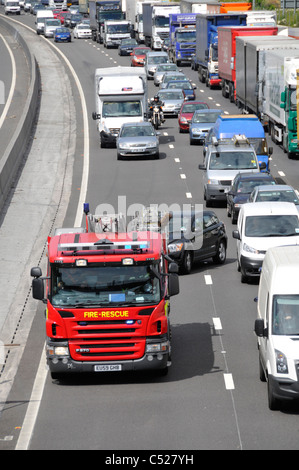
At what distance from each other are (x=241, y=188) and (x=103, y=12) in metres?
67.5

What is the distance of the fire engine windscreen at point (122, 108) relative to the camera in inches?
1935

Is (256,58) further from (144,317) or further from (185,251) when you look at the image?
(144,317)

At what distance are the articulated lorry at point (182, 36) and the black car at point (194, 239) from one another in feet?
172

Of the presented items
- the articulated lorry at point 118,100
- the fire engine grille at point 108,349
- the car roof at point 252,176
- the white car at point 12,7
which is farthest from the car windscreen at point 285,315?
the white car at point 12,7

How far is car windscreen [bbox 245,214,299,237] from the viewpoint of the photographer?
25.6 meters

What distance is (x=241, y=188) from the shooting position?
33688mm

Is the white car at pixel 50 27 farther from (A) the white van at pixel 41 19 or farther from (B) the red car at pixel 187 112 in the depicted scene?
(B) the red car at pixel 187 112

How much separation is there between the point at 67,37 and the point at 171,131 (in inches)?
1914

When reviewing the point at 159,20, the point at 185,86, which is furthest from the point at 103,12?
the point at 185,86

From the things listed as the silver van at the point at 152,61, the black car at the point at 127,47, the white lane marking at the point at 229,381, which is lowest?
the black car at the point at 127,47

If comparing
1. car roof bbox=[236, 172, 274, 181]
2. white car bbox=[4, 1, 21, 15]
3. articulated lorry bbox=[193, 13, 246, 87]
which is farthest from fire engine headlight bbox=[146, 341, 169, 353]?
white car bbox=[4, 1, 21, 15]

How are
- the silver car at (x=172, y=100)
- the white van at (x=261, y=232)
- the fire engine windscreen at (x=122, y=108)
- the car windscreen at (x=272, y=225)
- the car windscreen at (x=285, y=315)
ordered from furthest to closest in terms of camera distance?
the silver car at (x=172, y=100) < the fire engine windscreen at (x=122, y=108) < the car windscreen at (x=272, y=225) < the white van at (x=261, y=232) < the car windscreen at (x=285, y=315)

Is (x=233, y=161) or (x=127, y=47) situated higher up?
(x=233, y=161)

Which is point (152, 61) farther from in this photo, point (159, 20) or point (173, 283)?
point (173, 283)
